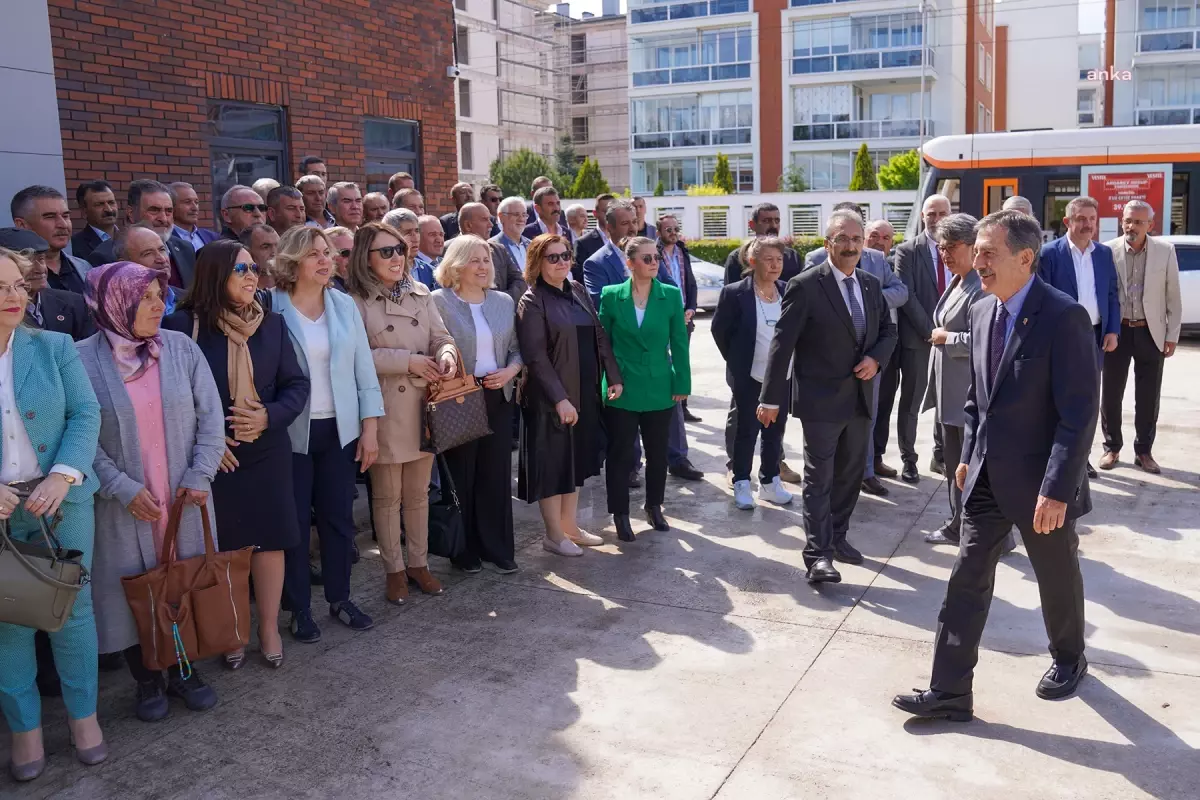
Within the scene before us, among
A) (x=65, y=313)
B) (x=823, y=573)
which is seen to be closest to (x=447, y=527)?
(x=823, y=573)

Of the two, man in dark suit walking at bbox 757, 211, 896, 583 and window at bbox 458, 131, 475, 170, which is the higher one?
window at bbox 458, 131, 475, 170

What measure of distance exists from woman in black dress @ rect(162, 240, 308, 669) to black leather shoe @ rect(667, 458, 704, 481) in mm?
4002

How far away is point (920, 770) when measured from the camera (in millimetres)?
3795

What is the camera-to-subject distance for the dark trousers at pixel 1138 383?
8227mm

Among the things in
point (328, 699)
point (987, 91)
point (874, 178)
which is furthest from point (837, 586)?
point (987, 91)

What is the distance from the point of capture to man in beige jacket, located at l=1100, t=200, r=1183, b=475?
802 centimetres

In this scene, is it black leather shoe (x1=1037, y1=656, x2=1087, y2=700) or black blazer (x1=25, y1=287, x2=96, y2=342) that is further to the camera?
black blazer (x1=25, y1=287, x2=96, y2=342)

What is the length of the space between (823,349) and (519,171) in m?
50.9

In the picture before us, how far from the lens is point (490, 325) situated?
19.8 ft

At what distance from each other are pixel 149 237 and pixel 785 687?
11.9 ft

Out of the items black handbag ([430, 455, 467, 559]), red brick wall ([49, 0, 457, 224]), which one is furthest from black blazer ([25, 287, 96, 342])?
red brick wall ([49, 0, 457, 224])

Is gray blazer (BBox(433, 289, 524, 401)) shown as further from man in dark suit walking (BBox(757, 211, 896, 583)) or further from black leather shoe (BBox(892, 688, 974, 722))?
black leather shoe (BBox(892, 688, 974, 722))

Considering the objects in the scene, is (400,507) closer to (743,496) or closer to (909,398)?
(743,496)

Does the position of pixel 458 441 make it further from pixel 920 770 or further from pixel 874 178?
pixel 874 178
